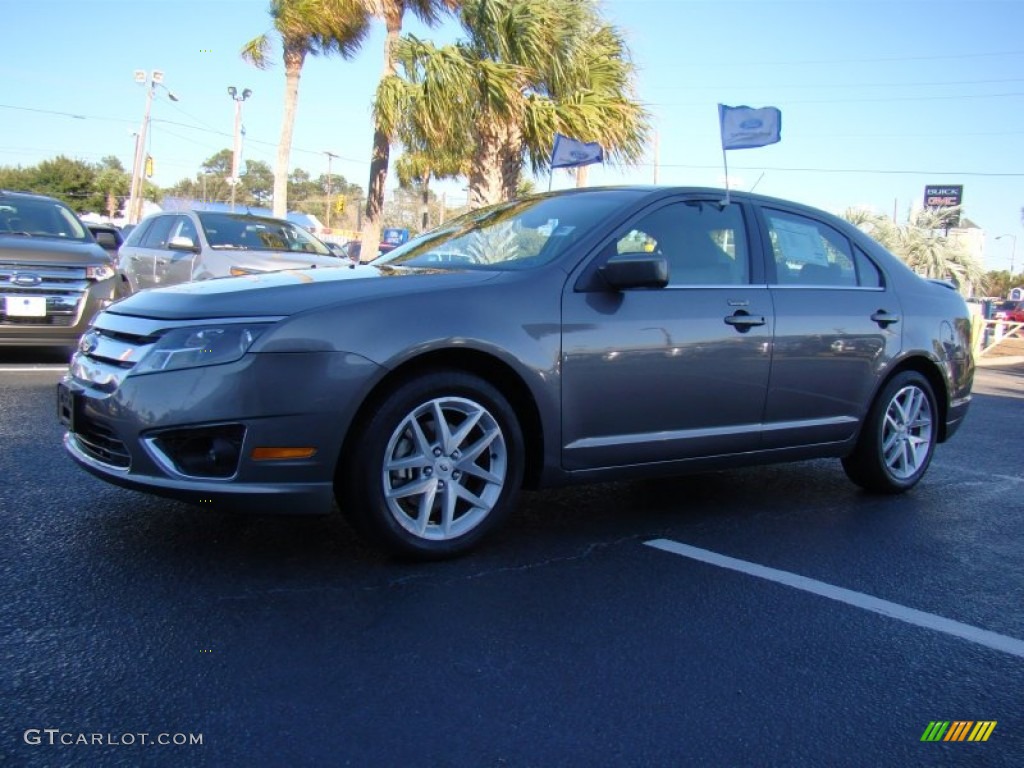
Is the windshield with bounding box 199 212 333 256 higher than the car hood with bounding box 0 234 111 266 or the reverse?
higher

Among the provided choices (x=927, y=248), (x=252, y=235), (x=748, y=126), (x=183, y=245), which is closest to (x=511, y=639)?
(x=748, y=126)

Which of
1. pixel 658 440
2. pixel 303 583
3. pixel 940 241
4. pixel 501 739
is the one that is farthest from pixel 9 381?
pixel 940 241

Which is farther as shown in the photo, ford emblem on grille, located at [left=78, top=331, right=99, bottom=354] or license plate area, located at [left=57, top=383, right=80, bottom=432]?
ford emblem on grille, located at [left=78, top=331, right=99, bottom=354]

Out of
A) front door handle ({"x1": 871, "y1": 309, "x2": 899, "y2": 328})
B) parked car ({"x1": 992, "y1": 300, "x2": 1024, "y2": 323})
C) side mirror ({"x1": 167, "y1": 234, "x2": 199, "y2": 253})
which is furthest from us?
parked car ({"x1": 992, "y1": 300, "x2": 1024, "y2": 323})

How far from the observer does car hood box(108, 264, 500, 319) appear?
3.30 m

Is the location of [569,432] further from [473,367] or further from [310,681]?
[310,681]

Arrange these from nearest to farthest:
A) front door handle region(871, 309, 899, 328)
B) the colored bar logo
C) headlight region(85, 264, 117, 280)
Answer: the colored bar logo → front door handle region(871, 309, 899, 328) → headlight region(85, 264, 117, 280)

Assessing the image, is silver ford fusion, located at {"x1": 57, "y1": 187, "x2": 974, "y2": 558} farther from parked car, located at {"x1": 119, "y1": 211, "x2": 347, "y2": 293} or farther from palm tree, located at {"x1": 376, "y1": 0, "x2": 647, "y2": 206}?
palm tree, located at {"x1": 376, "y1": 0, "x2": 647, "y2": 206}

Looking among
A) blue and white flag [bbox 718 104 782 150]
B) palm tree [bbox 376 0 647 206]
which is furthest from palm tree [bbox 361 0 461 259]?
blue and white flag [bbox 718 104 782 150]

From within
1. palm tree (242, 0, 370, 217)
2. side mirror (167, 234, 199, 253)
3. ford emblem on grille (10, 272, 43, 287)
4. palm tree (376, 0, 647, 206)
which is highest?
palm tree (242, 0, 370, 217)

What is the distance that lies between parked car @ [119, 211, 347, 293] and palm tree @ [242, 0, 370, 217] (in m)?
9.23

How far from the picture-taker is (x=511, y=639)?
2.91m

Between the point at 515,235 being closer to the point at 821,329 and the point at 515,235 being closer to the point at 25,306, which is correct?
the point at 821,329

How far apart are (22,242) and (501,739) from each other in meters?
7.59
